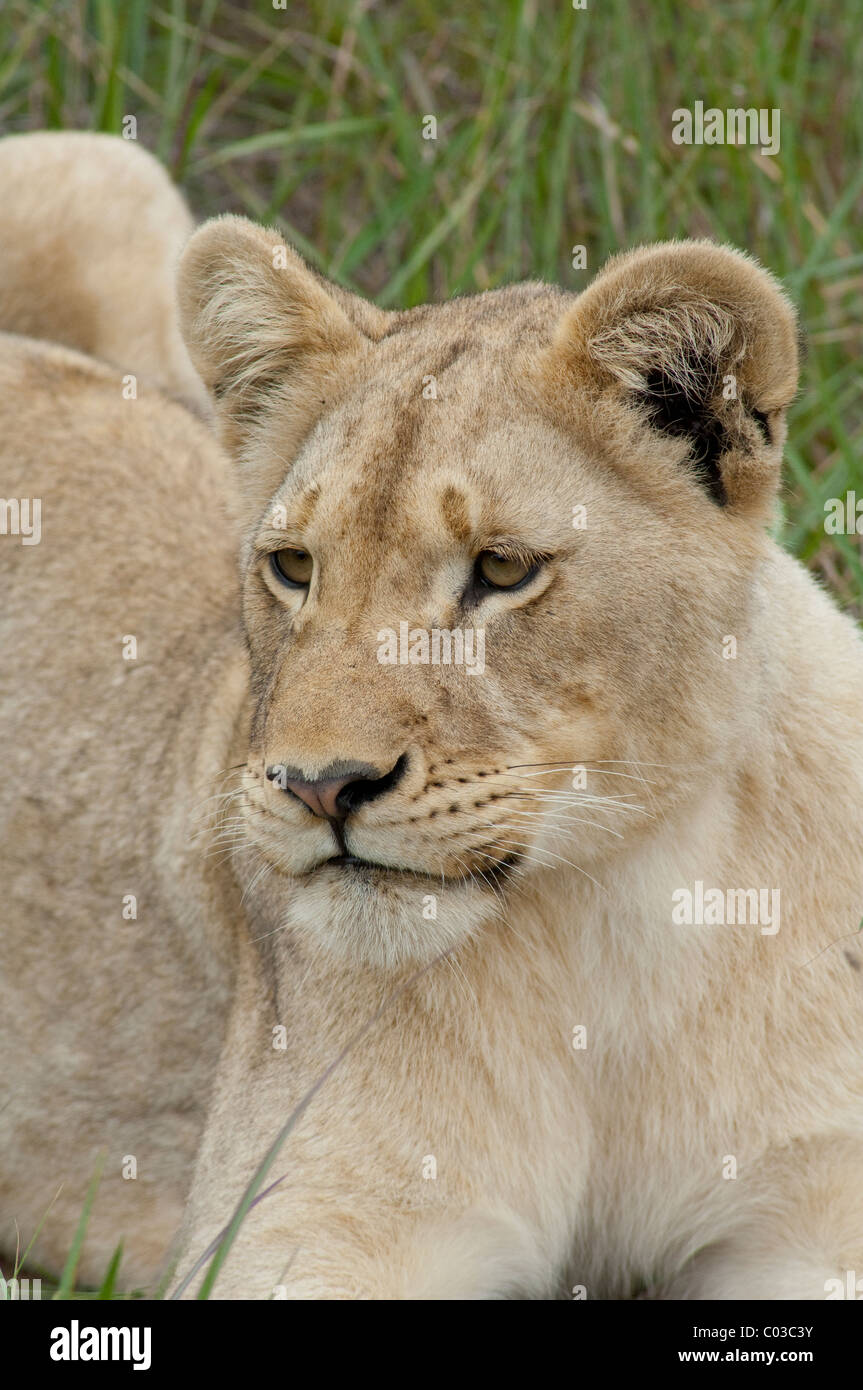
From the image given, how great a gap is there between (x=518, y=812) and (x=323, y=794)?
1.03 ft

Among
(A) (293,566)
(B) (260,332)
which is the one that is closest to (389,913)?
(A) (293,566)

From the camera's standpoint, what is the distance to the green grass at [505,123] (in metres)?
6.25

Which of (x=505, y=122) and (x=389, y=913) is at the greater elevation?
(x=505, y=122)

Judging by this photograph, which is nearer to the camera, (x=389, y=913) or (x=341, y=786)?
(x=341, y=786)

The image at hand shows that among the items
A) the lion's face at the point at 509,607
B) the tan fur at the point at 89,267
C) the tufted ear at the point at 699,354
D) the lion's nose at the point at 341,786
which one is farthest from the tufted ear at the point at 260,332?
the tan fur at the point at 89,267

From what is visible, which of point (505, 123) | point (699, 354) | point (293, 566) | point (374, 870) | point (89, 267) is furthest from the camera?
point (505, 123)

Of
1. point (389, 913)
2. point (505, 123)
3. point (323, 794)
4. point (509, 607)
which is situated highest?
point (505, 123)

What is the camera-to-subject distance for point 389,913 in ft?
9.47

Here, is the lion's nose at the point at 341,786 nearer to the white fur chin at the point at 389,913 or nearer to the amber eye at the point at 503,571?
the white fur chin at the point at 389,913

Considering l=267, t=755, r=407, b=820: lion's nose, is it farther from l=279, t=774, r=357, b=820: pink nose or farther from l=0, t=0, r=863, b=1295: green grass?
l=0, t=0, r=863, b=1295: green grass

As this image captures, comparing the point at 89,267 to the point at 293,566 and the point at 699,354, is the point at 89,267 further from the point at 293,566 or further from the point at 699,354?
the point at 699,354

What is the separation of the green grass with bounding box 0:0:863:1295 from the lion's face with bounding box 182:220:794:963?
9.35 feet
